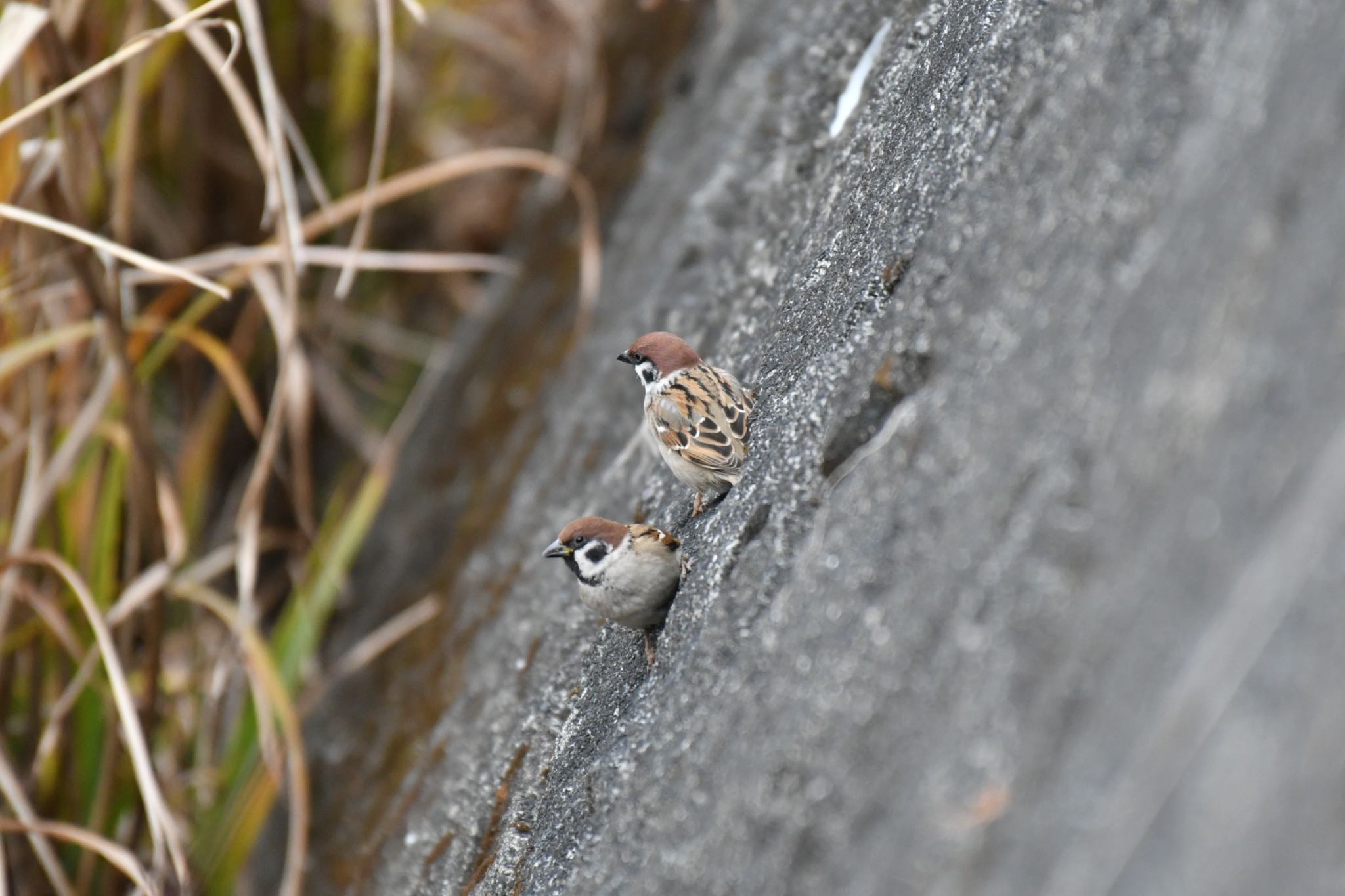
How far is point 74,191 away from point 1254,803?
307cm

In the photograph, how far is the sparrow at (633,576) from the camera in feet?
7.20

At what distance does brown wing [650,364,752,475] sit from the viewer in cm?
237

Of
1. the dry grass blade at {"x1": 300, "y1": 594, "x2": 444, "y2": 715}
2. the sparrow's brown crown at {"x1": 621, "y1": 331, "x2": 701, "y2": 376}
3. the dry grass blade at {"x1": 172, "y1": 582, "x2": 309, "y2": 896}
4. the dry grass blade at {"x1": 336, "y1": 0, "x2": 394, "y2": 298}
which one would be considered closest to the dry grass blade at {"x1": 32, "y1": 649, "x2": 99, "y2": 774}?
the dry grass blade at {"x1": 172, "y1": 582, "x2": 309, "y2": 896}

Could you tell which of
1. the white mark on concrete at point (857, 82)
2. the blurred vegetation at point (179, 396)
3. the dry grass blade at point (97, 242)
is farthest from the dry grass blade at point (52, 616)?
the white mark on concrete at point (857, 82)

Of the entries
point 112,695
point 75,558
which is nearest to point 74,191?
point 75,558

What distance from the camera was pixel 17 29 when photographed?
2.73 meters

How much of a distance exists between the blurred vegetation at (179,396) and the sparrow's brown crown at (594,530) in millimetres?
822

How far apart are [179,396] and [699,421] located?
9.08 feet

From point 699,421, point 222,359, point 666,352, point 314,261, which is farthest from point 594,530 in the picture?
point 222,359

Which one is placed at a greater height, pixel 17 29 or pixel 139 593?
pixel 17 29

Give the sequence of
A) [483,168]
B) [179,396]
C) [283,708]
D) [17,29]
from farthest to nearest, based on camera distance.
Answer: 1. [179,396]
2. [483,168]
3. [283,708]
4. [17,29]

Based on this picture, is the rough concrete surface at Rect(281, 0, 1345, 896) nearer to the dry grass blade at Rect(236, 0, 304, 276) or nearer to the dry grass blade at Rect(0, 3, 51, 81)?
the dry grass blade at Rect(236, 0, 304, 276)

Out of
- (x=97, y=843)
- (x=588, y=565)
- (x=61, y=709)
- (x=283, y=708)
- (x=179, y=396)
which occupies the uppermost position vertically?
(x=179, y=396)

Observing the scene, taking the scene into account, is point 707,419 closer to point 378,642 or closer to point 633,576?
point 633,576
